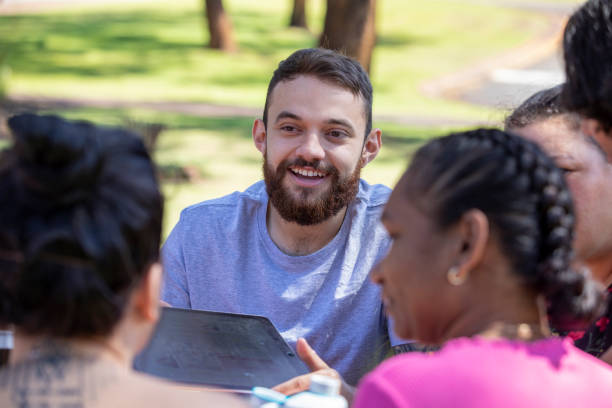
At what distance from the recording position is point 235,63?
1847 centimetres

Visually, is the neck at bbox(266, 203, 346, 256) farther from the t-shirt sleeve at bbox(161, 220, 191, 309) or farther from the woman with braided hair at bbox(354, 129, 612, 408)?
the woman with braided hair at bbox(354, 129, 612, 408)

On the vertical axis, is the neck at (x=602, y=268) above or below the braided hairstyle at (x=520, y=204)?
below

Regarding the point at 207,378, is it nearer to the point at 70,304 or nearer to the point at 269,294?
Result: the point at 70,304

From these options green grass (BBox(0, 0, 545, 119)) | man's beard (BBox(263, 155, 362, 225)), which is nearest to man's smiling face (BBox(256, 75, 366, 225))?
man's beard (BBox(263, 155, 362, 225))

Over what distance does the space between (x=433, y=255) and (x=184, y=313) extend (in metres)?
0.94

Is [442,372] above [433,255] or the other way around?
the other way around

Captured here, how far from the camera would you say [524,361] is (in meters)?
1.55

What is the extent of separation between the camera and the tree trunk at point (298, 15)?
78.0 feet

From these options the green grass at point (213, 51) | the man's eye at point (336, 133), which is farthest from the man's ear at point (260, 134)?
the green grass at point (213, 51)

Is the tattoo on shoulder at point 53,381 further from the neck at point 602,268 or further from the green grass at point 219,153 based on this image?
the green grass at point 219,153

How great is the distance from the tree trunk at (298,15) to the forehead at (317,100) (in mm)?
21262

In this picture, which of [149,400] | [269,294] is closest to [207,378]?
[149,400]

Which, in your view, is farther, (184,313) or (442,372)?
(184,313)

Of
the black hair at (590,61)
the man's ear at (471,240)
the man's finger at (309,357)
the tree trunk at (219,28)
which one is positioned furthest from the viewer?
the tree trunk at (219,28)
